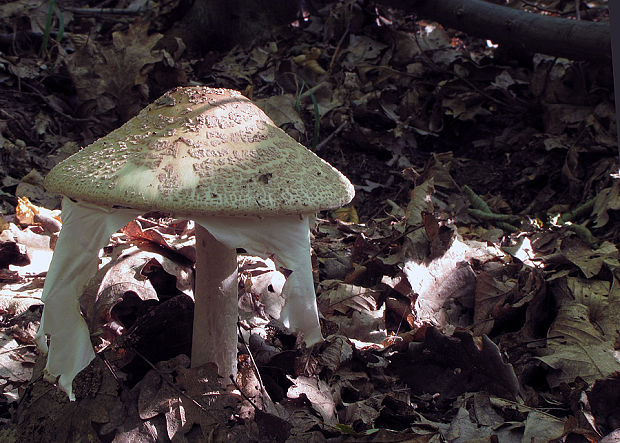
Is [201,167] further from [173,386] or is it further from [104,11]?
[104,11]

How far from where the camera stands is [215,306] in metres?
2.05

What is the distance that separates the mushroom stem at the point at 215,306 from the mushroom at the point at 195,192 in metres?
0.02

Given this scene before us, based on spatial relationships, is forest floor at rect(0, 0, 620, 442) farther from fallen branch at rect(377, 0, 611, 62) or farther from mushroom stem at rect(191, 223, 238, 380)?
fallen branch at rect(377, 0, 611, 62)

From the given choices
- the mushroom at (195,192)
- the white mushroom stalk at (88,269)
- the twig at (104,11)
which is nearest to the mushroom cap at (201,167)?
the mushroom at (195,192)

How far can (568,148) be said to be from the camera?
13.8ft

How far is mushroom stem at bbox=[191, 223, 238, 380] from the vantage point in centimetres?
197

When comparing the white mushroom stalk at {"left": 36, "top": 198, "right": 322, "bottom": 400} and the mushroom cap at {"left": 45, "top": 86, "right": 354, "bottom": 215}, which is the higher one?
the mushroom cap at {"left": 45, "top": 86, "right": 354, "bottom": 215}

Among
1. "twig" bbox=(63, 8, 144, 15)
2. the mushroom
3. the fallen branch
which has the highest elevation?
the mushroom

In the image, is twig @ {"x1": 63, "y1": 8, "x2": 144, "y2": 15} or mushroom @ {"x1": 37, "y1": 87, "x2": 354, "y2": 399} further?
twig @ {"x1": 63, "y1": 8, "x2": 144, "y2": 15}

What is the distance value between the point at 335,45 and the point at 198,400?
4.43m

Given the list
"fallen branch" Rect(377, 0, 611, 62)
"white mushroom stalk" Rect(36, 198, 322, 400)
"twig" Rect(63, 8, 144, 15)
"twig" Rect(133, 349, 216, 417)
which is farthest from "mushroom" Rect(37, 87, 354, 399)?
"twig" Rect(63, 8, 144, 15)

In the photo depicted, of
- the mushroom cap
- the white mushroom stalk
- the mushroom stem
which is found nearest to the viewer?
the mushroom cap

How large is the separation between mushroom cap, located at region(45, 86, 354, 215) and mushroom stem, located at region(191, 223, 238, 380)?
360 millimetres

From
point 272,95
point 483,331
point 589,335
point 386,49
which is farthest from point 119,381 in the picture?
point 386,49
